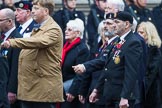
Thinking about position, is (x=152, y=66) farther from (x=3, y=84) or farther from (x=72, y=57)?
(x=3, y=84)

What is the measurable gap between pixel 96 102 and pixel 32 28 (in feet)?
4.35

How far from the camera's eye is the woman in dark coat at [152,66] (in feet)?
34.0

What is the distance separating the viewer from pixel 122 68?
8555 millimetres

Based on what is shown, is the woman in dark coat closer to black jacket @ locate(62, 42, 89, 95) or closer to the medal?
black jacket @ locate(62, 42, 89, 95)

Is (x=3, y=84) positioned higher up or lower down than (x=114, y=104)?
higher up

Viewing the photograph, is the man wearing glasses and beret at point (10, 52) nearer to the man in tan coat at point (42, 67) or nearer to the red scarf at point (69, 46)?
the man in tan coat at point (42, 67)

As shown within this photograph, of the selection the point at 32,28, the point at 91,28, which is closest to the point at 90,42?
the point at 91,28

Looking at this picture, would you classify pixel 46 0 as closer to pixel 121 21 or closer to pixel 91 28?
pixel 121 21

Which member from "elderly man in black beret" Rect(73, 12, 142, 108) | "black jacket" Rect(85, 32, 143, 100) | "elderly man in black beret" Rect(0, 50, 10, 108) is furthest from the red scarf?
"elderly man in black beret" Rect(0, 50, 10, 108)

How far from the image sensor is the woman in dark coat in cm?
1038

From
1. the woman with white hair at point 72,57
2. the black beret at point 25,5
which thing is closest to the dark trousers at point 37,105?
the woman with white hair at point 72,57

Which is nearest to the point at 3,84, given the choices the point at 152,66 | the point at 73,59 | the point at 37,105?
the point at 37,105

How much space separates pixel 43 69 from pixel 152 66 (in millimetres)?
2323

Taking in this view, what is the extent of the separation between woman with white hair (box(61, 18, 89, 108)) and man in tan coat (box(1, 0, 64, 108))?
1.37m
